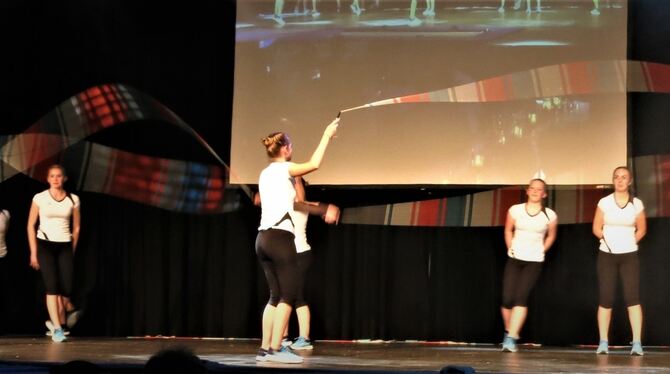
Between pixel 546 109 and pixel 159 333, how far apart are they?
3.70 meters

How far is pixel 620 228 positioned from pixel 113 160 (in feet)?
13.8

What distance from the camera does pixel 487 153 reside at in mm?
8523

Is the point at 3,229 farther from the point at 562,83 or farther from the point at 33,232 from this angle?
the point at 562,83

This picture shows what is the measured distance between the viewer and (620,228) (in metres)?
7.59

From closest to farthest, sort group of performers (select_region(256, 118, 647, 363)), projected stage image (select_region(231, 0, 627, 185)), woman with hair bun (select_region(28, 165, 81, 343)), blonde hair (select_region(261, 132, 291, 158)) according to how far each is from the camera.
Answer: blonde hair (select_region(261, 132, 291, 158)), group of performers (select_region(256, 118, 647, 363)), woman with hair bun (select_region(28, 165, 81, 343)), projected stage image (select_region(231, 0, 627, 185))

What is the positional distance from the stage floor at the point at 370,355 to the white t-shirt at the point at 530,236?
2.34 feet

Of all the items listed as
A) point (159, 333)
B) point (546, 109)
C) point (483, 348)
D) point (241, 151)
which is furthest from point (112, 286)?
point (546, 109)

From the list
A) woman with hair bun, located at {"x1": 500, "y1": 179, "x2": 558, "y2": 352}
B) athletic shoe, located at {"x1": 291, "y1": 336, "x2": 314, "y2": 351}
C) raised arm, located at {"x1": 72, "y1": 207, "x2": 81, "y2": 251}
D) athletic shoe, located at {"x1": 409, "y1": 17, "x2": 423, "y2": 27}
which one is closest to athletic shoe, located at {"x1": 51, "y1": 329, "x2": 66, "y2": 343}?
raised arm, located at {"x1": 72, "y1": 207, "x2": 81, "y2": 251}

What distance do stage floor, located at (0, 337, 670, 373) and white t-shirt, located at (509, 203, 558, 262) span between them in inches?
28.0

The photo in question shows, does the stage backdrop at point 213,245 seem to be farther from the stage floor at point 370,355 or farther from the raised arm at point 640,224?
the raised arm at point 640,224

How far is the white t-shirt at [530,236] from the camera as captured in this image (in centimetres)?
783

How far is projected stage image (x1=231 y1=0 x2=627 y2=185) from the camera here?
8.48 meters

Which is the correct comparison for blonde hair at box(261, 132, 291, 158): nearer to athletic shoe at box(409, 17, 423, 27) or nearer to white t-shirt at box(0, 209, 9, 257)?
athletic shoe at box(409, 17, 423, 27)

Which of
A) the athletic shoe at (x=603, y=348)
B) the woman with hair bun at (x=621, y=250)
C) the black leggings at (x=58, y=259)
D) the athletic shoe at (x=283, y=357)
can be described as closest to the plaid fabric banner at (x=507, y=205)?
the woman with hair bun at (x=621, y=250)
